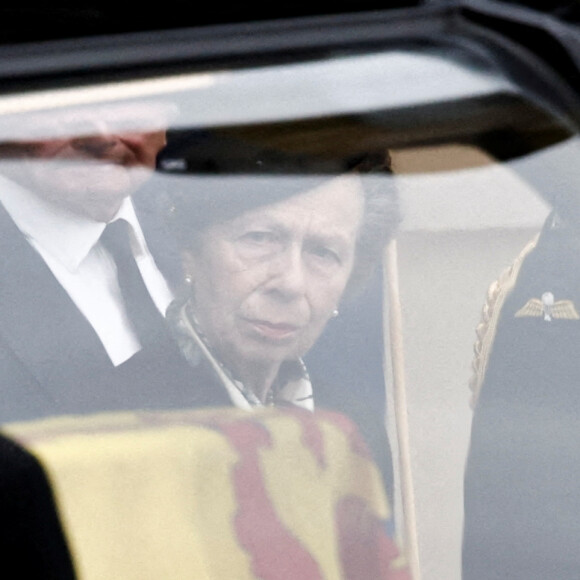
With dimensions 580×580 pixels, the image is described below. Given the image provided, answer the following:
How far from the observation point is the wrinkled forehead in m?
1.26

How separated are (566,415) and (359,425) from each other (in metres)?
0.26

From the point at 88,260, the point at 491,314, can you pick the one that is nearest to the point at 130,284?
the point at 88,260

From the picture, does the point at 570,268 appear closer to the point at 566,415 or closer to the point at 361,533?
the point at 566,415

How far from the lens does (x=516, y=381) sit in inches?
58.5

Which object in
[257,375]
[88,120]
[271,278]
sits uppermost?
[88,120]

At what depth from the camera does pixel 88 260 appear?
4.46 feet

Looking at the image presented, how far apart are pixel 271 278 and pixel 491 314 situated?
1.15 ft

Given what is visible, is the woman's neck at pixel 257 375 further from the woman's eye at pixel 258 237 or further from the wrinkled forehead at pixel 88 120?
the wrinkled forehead at pixel 88 120

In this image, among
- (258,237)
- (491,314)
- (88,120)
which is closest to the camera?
(88,120)

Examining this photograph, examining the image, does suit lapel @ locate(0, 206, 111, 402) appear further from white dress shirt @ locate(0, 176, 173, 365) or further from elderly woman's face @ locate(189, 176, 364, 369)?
elderly woman's face @ locate(189, 176, 364, 369)

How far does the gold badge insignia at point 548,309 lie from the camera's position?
153 cm

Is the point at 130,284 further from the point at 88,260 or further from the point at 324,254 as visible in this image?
the point at 324,254

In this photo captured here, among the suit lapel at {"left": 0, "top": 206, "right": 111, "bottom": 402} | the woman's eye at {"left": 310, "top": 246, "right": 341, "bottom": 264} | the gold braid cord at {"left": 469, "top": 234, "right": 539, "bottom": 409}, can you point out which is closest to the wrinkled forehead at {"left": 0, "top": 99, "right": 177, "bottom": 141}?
the suit lapel at {"left": 0, "top": 206, "right": 111, "bottom": 402}

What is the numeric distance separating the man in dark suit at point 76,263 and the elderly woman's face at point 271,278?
7 cm
